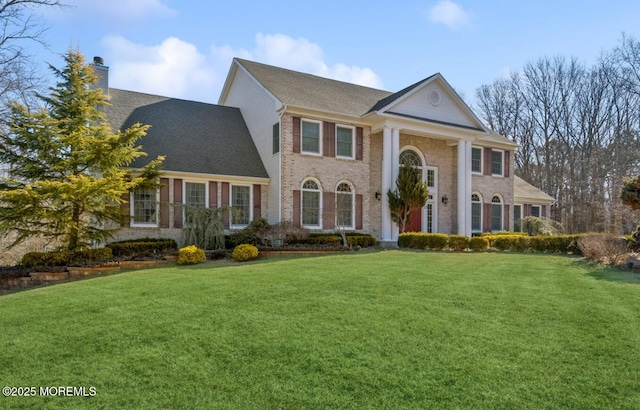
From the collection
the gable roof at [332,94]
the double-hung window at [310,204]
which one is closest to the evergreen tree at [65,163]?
the double-hung window at [310,204]

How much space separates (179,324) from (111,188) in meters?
7.44

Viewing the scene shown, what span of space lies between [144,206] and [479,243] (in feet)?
43.0

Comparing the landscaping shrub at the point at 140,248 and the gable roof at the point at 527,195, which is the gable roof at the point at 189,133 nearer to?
the landscaping shrub at the point at 140,248

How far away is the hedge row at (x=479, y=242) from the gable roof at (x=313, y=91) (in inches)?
243

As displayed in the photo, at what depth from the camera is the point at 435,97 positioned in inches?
812

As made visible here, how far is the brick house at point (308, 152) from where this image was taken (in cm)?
1734

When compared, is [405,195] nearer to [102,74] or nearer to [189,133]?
[189,133]

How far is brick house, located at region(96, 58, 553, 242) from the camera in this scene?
1734cm

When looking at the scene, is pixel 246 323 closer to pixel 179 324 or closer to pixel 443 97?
pixel 179 324

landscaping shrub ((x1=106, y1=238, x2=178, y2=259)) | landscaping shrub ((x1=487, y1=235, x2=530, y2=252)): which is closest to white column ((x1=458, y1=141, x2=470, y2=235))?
landscaping shrub ((x1=487, y1=235, x2=530, y2=252))

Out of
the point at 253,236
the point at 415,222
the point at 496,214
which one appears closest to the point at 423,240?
the point at 415,222

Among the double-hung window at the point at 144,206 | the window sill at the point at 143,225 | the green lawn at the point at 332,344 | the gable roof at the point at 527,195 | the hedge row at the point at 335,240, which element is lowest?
the green lawn at the point at 332,344

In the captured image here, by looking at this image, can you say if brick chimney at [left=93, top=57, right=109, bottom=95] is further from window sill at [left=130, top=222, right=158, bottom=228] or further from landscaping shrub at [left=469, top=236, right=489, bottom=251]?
landscaping shrub at [left=469, top=236, right=489, bottom=251]

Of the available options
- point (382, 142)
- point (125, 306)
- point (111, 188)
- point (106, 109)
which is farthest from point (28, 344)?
point (382, 142)
